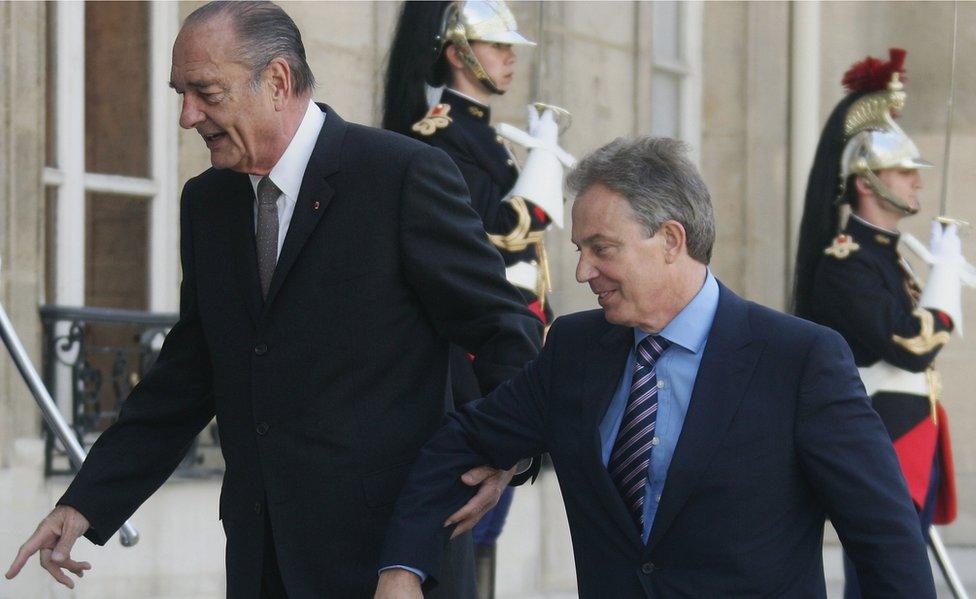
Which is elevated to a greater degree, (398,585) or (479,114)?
(479,114)

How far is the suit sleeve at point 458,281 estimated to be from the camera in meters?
3.13

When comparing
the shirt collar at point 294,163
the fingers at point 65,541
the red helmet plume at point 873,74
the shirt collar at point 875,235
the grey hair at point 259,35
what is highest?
the red helmet plume at point 873,74

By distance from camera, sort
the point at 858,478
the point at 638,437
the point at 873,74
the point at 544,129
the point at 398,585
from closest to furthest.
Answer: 1. the point at 858,478
2. the point at 638,437
3. the point at 398,585
4. the point at 544,129
5. the point at 873,74

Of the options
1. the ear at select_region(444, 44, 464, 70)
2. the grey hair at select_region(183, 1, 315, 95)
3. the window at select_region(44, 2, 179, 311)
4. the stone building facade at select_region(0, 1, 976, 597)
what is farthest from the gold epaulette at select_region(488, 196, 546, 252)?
the grey hair at select_region(183, 1, 315, 95)

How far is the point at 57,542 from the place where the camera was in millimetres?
3270

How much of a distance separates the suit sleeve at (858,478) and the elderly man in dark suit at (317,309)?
638 millimetres

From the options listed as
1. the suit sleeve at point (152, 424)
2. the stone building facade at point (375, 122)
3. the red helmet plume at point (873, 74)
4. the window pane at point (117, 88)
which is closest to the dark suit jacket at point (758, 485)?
the suit sleeve at point (152, 424)

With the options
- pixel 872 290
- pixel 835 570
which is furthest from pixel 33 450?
pixel 835 570

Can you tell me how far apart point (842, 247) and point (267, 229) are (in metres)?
3.42

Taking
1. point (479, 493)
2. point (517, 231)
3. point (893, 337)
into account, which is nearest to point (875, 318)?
point (893, 337)

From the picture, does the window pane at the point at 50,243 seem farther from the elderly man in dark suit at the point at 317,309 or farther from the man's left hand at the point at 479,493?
the man's left hand at the point at 479,493

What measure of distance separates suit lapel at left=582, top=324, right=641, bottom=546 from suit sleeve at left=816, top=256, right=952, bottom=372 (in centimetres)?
322

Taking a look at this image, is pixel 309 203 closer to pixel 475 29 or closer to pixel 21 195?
pixel 475 29

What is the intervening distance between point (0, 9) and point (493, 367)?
→ 10.3ft
